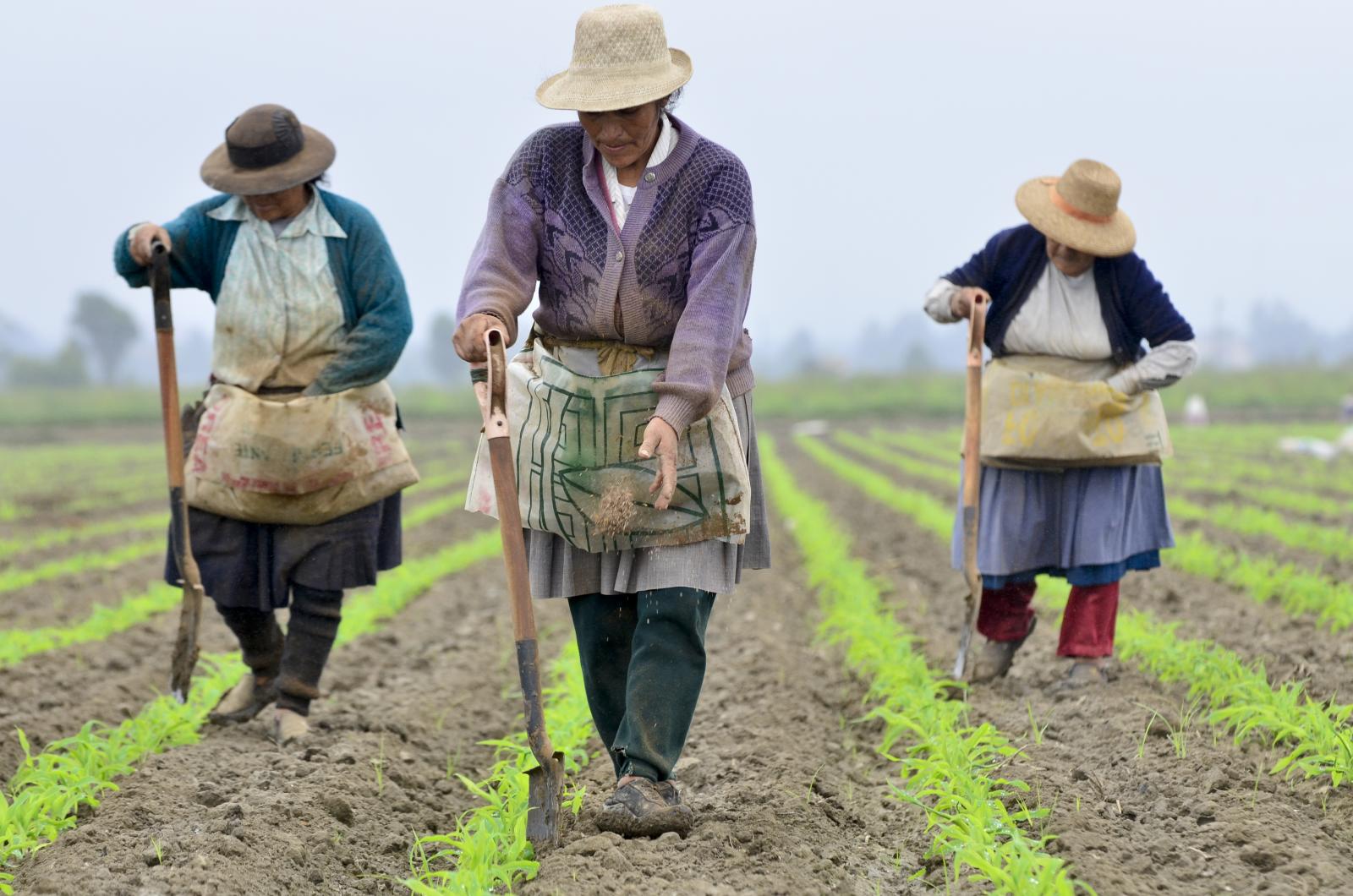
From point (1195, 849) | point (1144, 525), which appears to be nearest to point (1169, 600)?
point (1144, 525)

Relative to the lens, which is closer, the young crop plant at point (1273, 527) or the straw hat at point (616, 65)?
the straw hat at point (616, 65)

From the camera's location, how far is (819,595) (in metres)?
7.84

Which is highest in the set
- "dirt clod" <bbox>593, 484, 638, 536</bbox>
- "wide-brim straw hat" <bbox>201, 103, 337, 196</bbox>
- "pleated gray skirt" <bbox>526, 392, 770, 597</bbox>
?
"wide-brim straw hat" <bbox>201, 103, 337, 196</bbox>

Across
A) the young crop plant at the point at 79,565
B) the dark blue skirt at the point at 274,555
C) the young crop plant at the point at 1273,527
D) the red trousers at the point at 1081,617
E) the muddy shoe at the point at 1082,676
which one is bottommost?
the young crop plant at the point at 79,565

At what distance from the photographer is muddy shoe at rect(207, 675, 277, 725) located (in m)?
4.71

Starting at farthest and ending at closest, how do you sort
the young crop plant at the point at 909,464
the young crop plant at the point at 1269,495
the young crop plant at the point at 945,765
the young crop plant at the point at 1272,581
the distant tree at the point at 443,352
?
the distant tree at the point at 443,352, the young crop plant at the point at 909,464, the young crop plant at the point at 1269,495, the young crop plant at the point at 1272,581, the young crop plant at the point at 945,765

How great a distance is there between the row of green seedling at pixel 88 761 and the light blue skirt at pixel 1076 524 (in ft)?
8.53

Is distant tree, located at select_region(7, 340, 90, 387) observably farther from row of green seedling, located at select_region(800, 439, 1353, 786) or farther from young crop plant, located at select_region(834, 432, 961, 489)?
row of green seedling, located at select_region(800, 439, 1353, 786)

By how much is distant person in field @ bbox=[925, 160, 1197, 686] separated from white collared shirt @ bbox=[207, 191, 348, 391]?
1.98 meters

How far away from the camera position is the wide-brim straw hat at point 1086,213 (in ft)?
15.3

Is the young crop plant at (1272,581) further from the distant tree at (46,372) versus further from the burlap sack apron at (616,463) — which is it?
the distant tree at (46,372)

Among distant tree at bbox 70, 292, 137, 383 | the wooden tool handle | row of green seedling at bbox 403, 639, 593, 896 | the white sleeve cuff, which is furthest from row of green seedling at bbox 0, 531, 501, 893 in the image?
distant tree at bbox 70, 292, 137, 383

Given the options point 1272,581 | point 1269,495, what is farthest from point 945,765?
point 1269,495

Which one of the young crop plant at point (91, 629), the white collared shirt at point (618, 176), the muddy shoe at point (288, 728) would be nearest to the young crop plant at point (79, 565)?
the young crop plant at point (91, 629)
